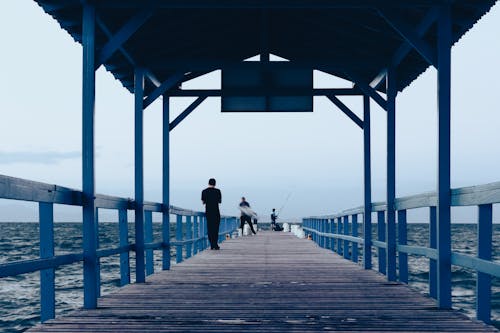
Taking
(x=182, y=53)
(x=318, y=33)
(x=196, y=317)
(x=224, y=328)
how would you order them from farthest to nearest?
(x=182, y=53) → (x=318, y=33) → (x=196, y=317) → (x=224, y=328)

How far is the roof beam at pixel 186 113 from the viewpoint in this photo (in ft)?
41.9

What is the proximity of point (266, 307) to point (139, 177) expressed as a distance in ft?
11.9

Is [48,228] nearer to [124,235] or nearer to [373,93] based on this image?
[124,235]

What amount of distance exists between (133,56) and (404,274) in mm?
4633

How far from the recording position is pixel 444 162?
24.4 ft

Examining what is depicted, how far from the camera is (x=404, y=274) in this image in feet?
30.8

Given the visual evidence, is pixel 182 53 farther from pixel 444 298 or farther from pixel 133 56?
pixel 444 298

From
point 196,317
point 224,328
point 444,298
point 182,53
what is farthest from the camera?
point 182,53

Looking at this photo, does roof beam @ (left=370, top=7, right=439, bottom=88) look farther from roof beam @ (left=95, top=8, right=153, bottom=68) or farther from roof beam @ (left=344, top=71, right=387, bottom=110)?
roof beam @ (left=95, top=8, right=153, bottom=68)

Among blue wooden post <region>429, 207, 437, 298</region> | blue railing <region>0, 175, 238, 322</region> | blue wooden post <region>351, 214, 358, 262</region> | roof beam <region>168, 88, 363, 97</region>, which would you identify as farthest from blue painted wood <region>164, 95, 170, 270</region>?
blue wooden post <region>429, 207, 437, 298</region>

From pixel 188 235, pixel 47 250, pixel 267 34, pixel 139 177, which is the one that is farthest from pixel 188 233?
pixel 47 250

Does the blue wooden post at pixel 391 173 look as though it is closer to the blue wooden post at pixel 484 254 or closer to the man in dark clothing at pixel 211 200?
the blue wooden post at pixel 484 254

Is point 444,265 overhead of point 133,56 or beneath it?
beneath

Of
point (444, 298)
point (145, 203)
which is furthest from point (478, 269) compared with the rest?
point (145, 203)
